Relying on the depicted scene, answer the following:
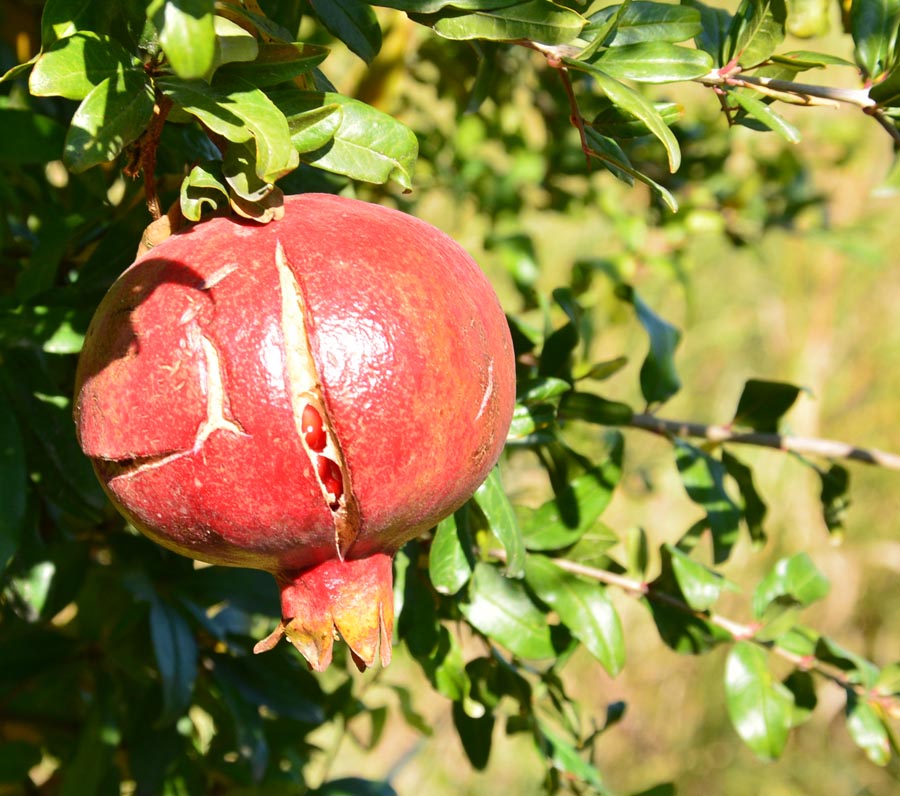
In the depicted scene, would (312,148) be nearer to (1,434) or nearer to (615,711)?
(1,434)

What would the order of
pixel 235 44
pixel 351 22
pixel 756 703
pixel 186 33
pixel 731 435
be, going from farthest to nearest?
pixel 731 435
pixel 756 703
pixel 351 22
pixel 235 44
pixel 186 33

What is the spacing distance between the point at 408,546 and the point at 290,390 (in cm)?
42

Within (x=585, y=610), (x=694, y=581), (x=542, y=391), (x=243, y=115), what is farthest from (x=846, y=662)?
(x=243, y=115)

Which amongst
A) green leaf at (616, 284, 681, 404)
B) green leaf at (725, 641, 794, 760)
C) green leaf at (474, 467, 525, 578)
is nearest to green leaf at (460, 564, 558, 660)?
green leaf at (474, 467, 525, 578)

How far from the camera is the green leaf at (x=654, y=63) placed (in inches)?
28.2

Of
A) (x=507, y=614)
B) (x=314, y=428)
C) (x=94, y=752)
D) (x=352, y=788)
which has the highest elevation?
(x=314, y=428)

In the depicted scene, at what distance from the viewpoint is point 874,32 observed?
2.54ft

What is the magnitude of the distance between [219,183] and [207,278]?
3.0 inches

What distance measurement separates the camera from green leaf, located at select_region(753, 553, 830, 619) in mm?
1139

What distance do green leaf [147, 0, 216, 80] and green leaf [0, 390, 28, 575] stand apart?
48 cm

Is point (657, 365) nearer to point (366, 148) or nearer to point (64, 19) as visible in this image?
point (366, 148)

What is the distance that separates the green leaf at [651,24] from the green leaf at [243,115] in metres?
0.27

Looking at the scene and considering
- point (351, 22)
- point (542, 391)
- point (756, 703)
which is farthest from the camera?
point (756, 703)

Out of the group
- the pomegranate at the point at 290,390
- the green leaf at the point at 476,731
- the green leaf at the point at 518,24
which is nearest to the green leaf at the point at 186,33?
the pomegranate at the point at 290,390
